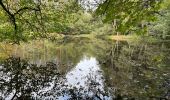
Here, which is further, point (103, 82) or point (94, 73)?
point (94, 73)

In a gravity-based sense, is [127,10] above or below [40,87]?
above

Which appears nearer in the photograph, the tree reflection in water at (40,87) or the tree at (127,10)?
the tree at (127,10)

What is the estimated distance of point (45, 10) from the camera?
1572 cm

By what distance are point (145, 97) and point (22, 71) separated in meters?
8.93

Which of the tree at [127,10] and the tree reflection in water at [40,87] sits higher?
the tree at [127,10]

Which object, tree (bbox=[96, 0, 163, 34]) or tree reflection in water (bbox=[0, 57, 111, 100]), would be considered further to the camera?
tree reflection in water (bbox=[0, 57, 111, 100])

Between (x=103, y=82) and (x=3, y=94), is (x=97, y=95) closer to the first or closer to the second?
(x=103, y=82)

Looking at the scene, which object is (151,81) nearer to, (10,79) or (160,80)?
(160,80)

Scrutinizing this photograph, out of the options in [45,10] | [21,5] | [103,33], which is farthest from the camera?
[103,33]

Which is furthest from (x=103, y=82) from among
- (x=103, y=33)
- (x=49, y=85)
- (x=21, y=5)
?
(x=103, y=33)

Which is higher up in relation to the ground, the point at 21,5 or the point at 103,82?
the point at 21,5

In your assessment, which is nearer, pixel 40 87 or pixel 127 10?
pixel 127 10

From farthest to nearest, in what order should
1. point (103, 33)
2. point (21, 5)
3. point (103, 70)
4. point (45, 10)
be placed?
point (103, 33) < point (103, 70) < point (45, 10) < point (21, 5)

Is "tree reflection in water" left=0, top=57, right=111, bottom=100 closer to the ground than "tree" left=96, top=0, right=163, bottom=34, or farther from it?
closer to the ground
